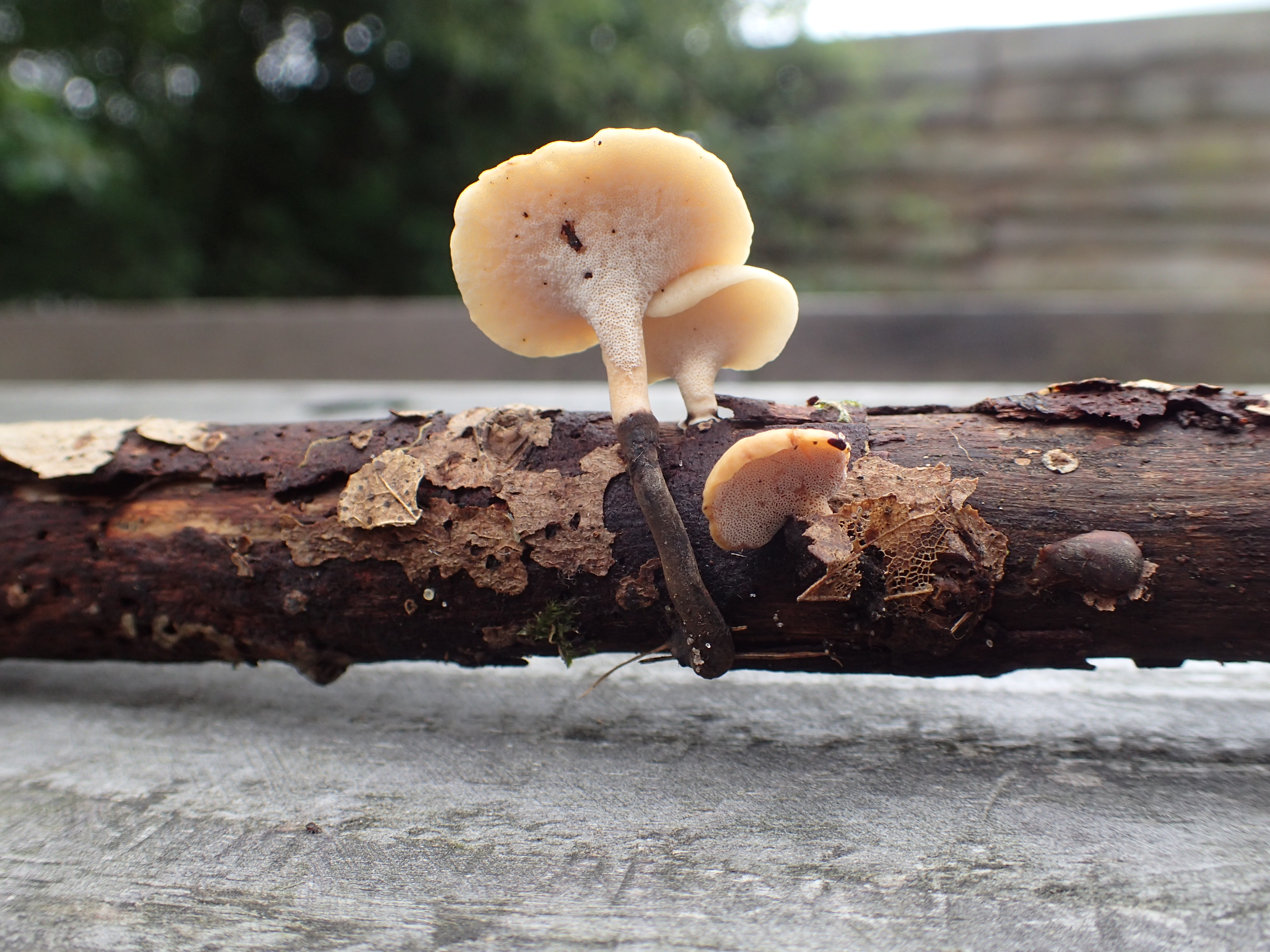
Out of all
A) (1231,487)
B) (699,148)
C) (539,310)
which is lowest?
(1231,487)

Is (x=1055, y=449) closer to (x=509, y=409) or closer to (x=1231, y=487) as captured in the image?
(x=1231, y=487)

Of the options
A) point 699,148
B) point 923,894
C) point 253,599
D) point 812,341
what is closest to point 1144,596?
point 923,894

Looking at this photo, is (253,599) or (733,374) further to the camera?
(733,374)

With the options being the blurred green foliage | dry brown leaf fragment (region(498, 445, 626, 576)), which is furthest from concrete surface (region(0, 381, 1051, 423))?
the blurred green foliage

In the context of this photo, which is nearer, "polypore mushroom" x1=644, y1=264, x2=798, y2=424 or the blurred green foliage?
"polypore mushroom" x1=644, y1=264, x2=798, y2=424

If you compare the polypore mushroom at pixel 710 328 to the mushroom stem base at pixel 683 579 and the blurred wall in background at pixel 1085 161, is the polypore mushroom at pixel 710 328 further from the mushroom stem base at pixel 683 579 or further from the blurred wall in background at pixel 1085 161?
the blurred wall in background at pixel 1085 161

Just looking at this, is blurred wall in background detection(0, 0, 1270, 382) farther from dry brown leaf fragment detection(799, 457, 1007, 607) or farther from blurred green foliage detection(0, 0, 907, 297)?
dry brown leaf fragment detection(799, 457, 1007, 607)

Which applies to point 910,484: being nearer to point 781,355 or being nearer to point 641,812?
point 641,812

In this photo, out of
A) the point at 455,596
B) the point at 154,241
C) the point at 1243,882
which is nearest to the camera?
the point at 1243,882
